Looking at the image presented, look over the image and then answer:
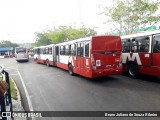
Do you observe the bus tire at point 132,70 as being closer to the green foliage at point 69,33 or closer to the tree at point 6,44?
the green foliage at point 69,33

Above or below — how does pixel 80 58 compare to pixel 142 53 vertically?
below

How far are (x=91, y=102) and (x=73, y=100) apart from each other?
0.83 m

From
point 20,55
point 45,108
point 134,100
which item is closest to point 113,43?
point 134,100

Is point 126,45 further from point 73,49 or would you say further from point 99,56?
point 73,49

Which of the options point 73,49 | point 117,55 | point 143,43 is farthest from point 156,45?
point 73,49

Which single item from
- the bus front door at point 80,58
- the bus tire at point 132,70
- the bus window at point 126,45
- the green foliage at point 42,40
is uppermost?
the green foliage at point 42,40

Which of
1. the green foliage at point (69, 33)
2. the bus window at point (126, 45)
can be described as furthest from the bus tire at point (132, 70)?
the green foliage at point (69, 33)

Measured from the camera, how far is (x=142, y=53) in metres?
11.3

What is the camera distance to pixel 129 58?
41.1 ft

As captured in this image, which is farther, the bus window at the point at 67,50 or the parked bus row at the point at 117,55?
the bus window at the point at 67,50

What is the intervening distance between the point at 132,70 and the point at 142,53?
1592 mm

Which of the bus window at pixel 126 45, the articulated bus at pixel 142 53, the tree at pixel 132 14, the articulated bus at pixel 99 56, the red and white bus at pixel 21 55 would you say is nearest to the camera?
the articulated bus at pixel 142 53

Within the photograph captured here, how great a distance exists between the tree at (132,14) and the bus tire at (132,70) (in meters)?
8.79

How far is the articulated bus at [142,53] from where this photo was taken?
10320 millimetres
